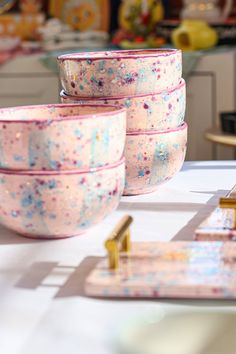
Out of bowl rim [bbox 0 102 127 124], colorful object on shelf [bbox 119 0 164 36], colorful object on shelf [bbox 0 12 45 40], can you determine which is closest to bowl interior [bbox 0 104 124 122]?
bowl rim [bbox 0 102 127 124]

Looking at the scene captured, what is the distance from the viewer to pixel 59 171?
70 centimetres

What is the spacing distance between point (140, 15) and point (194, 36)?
27cm

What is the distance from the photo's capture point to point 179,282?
58cm

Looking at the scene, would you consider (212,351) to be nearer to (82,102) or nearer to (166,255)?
(166,255)

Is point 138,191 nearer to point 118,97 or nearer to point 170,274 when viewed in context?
point 118,97

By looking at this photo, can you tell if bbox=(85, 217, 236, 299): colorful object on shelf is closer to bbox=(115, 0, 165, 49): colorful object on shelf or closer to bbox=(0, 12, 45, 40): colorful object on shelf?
bbox=(115, 0, 165, 49): colorful object on shelf

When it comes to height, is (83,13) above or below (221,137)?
above

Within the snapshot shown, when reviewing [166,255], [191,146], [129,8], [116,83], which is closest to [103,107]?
[116,83]

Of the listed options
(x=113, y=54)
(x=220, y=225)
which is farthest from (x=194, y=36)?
(x=220, y=225)

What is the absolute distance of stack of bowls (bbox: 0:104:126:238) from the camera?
686 millimetres

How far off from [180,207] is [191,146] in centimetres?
225

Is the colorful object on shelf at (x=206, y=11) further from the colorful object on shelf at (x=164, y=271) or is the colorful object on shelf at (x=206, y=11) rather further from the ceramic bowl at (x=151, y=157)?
the colorful object on shelf at (x=164, y=271)

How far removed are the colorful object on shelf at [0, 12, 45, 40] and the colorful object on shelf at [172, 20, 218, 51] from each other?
1.90 feet

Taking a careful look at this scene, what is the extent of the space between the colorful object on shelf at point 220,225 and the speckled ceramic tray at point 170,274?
0.04m
